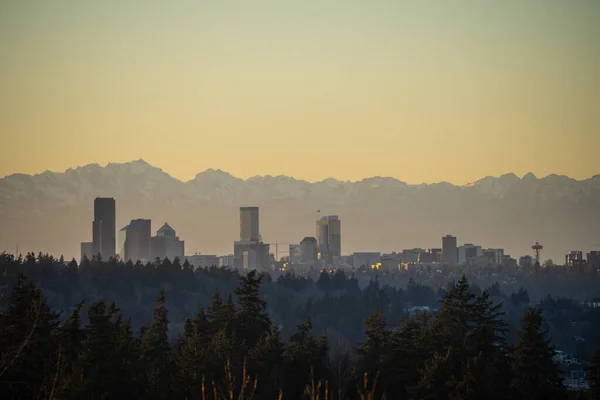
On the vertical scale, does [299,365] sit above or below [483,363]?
below

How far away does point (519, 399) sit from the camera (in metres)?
60.8

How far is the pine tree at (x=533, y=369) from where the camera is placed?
61.3 meters

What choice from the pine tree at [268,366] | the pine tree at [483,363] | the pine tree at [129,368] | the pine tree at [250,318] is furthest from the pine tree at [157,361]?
the pine tree at [483,363]

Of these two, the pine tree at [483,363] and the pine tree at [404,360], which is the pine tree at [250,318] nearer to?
the pine tree at [404,360]

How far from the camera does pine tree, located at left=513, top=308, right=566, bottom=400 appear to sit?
201ft

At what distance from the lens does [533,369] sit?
62719mm

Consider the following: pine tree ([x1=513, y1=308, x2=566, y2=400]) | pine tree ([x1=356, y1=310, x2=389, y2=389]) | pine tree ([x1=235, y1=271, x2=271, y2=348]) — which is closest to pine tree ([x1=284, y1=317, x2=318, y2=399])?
pine tree ([x1=356, y1=310, x2=389, y2=389])

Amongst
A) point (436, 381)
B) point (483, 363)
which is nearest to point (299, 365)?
point (436, 381)

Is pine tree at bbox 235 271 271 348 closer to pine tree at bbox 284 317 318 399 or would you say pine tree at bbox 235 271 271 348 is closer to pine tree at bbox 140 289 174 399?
pine tree at bbox 140 289 174 399

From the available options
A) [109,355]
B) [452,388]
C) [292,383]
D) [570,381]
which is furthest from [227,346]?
[570,381]

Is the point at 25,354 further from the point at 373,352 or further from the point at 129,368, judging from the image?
the point at 373,352

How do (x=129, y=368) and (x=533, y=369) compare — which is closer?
(x=129, y=368)

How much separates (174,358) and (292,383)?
7831 mm

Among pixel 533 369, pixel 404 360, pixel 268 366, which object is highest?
pixel 404 360
